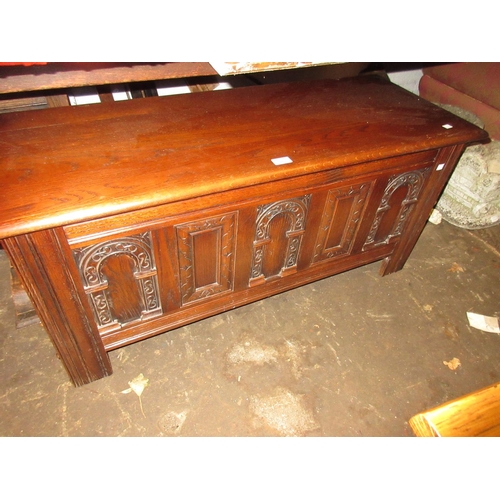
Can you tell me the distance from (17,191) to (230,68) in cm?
77

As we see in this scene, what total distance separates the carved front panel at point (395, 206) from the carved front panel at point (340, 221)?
5.1 inches

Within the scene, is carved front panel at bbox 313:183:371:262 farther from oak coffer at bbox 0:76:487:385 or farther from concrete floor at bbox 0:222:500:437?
concrete floor at bbox 0:222:500:437

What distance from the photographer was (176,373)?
1.55m

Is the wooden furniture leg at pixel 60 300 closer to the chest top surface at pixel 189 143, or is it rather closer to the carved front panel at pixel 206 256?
the chest top surface at pixel 189 143

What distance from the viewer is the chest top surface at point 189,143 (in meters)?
0.99

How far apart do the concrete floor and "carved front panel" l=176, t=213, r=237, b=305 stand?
1.18 ft

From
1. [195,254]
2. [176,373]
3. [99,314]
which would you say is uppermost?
[195,254]

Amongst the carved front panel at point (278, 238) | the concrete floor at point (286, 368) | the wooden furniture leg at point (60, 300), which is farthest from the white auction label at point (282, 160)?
the concrete floor at point (286, 368)

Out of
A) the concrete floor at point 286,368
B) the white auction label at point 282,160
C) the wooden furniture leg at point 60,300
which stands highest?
the white auction label at point 282,160

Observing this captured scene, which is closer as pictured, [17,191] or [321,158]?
[17,191]

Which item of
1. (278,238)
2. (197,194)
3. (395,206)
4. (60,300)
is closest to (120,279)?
(60,300)

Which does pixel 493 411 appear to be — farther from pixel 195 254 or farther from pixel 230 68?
pixel 230 68

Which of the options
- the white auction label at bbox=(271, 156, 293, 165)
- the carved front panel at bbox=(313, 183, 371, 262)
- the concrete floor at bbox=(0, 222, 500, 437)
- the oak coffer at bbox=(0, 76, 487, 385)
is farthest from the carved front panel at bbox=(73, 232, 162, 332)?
the carved front panel at bbox=(313, 183, 371, 262)

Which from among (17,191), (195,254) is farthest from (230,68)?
(17,191)
